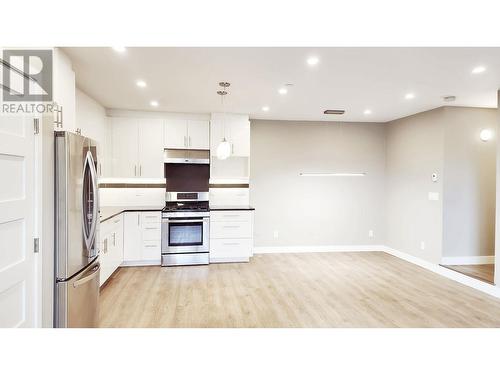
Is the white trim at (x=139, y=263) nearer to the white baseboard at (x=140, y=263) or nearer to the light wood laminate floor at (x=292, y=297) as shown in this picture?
the white baseboard at (x=140, y=263)

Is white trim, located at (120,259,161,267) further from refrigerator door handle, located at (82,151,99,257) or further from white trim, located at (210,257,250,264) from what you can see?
refrigerator door handle, located at (82,151,99,257)

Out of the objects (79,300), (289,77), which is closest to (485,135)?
(289,77)

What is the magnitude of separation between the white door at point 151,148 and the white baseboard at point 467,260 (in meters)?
4.73

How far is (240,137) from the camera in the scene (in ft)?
17.1

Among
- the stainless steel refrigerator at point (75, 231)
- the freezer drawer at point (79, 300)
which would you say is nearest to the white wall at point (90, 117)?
the stainless steel refrigerator at point (75, 231)

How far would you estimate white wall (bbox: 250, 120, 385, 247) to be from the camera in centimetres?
564

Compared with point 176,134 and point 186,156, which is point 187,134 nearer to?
point 176,134

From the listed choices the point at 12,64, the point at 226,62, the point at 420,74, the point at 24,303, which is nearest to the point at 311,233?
the point at 420,74

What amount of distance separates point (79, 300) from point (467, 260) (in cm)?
519

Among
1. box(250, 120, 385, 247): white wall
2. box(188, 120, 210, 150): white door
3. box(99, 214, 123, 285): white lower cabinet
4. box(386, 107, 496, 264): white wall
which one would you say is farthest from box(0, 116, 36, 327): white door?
box(386, 107, 496, 264): white wall

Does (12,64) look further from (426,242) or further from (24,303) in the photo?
(426,242)

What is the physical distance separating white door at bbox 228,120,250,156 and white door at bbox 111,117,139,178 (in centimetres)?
162

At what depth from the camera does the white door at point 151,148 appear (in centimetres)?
504

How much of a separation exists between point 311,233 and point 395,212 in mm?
1635
